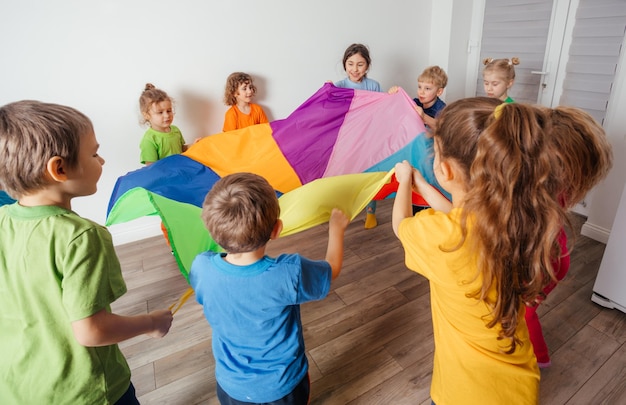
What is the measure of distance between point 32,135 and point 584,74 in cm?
317

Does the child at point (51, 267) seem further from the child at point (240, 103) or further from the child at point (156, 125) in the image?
the child at point (240, 103)

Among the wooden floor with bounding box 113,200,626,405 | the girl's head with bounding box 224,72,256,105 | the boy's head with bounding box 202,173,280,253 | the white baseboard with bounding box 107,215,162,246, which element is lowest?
the wooden floor with bounding box 113,200,626,405

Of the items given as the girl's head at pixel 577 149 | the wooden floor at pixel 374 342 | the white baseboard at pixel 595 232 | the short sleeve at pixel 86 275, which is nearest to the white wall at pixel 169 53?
the wooden floor at pixel 374 342

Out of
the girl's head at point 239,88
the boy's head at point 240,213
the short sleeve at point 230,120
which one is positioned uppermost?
the girl's head at point 239,88

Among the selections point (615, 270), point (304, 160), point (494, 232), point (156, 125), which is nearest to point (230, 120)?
point (156, 125)

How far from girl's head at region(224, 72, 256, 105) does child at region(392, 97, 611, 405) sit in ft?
6.23

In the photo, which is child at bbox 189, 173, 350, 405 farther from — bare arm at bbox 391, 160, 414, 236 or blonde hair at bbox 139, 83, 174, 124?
blonde hair at bbox 139, 83, 174, 124

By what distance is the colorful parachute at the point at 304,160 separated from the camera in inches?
56.5

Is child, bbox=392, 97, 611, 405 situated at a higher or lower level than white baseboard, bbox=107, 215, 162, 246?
higher

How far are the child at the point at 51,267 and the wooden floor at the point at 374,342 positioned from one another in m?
0.81

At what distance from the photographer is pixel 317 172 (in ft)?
6.47

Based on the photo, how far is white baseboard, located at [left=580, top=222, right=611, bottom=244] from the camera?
2.46 m

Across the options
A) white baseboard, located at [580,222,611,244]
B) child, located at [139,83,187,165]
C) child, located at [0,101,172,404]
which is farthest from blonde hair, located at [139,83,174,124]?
white baseboard, located at [580,222,611,244]

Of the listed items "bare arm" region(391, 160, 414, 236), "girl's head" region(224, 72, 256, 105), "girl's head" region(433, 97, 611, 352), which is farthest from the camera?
"girl's head" region(224, 72, 256, 105)
